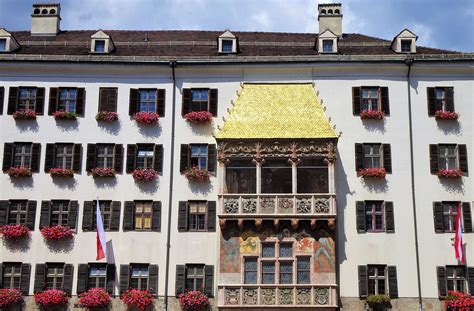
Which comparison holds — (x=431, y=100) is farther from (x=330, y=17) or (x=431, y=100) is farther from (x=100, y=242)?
(x=100, y=242)

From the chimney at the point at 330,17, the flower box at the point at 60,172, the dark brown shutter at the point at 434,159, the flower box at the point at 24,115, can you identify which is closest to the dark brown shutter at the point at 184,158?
the flower box at the point at 60,172

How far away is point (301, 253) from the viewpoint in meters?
35.3

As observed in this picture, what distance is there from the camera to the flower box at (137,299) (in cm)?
3484

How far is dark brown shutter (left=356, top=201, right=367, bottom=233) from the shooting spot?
36031 millimetres

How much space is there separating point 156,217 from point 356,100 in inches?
490

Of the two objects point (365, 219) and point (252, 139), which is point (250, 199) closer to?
point (252, 139)

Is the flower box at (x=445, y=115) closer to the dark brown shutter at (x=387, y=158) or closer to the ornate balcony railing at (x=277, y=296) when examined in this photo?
the dark brown shutter at (x=387, y=158)

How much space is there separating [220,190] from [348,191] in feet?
22.1

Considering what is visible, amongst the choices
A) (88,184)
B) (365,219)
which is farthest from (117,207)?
(365,219)

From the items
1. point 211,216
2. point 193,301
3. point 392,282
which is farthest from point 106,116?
point 392,282

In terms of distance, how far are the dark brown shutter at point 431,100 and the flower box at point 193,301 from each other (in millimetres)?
15522

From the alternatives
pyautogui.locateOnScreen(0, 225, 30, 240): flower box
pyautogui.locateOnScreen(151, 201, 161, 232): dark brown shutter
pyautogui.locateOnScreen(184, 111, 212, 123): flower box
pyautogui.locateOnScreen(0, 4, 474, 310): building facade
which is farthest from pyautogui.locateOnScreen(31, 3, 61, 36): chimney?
pyautogui.locateOnScreen(151, 201, 161, 232): dark brown shutter

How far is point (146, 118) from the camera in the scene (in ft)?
124

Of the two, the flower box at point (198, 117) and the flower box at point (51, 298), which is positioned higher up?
the flower box at point (198, 117)
